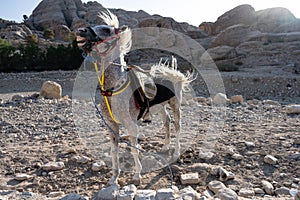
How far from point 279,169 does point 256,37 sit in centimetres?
3061

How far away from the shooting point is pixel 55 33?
53.0 m

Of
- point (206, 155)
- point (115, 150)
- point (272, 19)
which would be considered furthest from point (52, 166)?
point (272, 19)

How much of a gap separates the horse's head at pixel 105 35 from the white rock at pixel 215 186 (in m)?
2.20

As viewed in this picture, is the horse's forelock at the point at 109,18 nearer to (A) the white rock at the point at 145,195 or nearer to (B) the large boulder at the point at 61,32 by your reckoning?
(A) the white rock at the point at 145,195

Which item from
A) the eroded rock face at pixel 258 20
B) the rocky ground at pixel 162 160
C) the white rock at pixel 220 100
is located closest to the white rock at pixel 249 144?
the rocky ground at pixel 162 160

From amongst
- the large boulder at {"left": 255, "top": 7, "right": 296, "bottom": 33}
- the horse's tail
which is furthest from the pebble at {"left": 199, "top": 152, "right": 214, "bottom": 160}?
the large boulder at {"left": 255, "top": 7, "right": 296, "bottom": 33}

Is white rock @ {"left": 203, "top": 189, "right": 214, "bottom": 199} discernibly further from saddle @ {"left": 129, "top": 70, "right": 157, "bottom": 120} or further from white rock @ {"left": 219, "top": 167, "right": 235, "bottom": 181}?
saddle @ {"left": 129, "top": 70, "right": 157, "bottom": 120}

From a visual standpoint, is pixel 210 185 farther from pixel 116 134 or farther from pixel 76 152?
pixel 76 152

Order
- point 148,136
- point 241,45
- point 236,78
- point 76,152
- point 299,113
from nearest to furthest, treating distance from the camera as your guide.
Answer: point 76,152
point 148,136
point 299,113
point 236,78
point 241,45

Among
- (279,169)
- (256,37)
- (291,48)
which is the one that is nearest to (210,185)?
(279,169)

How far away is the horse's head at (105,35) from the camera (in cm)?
288

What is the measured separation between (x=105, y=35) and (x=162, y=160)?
2.39 metres

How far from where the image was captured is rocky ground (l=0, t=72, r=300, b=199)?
3508mm

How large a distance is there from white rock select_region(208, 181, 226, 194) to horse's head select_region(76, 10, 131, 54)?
2.20 metres
